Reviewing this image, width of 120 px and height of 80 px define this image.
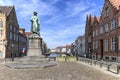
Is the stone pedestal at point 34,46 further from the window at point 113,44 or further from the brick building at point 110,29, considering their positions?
the window at point 113,44

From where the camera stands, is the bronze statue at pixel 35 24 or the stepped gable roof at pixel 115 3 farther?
the stepped gable roof at pixel 115 3

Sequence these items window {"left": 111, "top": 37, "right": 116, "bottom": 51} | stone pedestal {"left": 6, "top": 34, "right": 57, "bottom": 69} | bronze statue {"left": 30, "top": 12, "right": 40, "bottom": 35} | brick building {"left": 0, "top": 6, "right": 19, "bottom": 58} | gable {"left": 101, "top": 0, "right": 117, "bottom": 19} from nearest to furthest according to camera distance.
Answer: stone pedestal {"left": 6, "top": 34, "right": 57, "bottom": 69} → bronze statue {"left": 30, "top": 12, "right": 40, "bottom": 35} → window {"left": 111, "top": 37, "right": 116, "bottom": 51} → gable {"left": 101, "top": 0, "right": 117, "bottom": 19} → brick building {"left": 0, "top": 6, "right": 19, "bottom": 58}

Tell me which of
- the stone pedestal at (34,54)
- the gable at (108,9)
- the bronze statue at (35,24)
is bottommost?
the stone pedestal at (34,54)

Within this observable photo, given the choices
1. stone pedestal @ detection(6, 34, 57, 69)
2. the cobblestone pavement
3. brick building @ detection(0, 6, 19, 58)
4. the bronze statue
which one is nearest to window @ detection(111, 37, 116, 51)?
stone pedestal @ detection(6, 34, 57, 69)

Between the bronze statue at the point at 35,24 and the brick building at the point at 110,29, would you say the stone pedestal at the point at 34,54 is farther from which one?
the brick building at the point at 110,29

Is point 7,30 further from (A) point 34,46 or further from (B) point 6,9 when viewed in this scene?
(A) point 34,46

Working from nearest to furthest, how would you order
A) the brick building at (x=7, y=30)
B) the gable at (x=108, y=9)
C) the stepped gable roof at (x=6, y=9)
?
1. the gable at (x=108, y=9)
2. the brick building at (x=7, y=30)
3. the stepped gable roof at (x=6, y=9)

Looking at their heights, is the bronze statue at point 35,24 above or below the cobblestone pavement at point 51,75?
above

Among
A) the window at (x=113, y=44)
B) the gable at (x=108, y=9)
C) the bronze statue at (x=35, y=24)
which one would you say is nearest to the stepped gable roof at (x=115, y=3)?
the gable at (x=108, y=9)

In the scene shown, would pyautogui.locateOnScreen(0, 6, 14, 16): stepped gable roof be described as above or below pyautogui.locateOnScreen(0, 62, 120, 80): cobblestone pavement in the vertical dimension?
above

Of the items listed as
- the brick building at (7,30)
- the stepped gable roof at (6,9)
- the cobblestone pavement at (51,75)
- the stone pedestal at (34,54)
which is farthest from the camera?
the stepped gable roof at (6,9)

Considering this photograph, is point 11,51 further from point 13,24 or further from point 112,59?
point 112,59

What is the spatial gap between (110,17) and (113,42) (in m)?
5.68

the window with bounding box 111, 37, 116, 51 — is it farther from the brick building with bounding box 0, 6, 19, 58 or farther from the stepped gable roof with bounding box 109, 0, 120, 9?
the brick building with bounding box 0, 6, 19, 58
